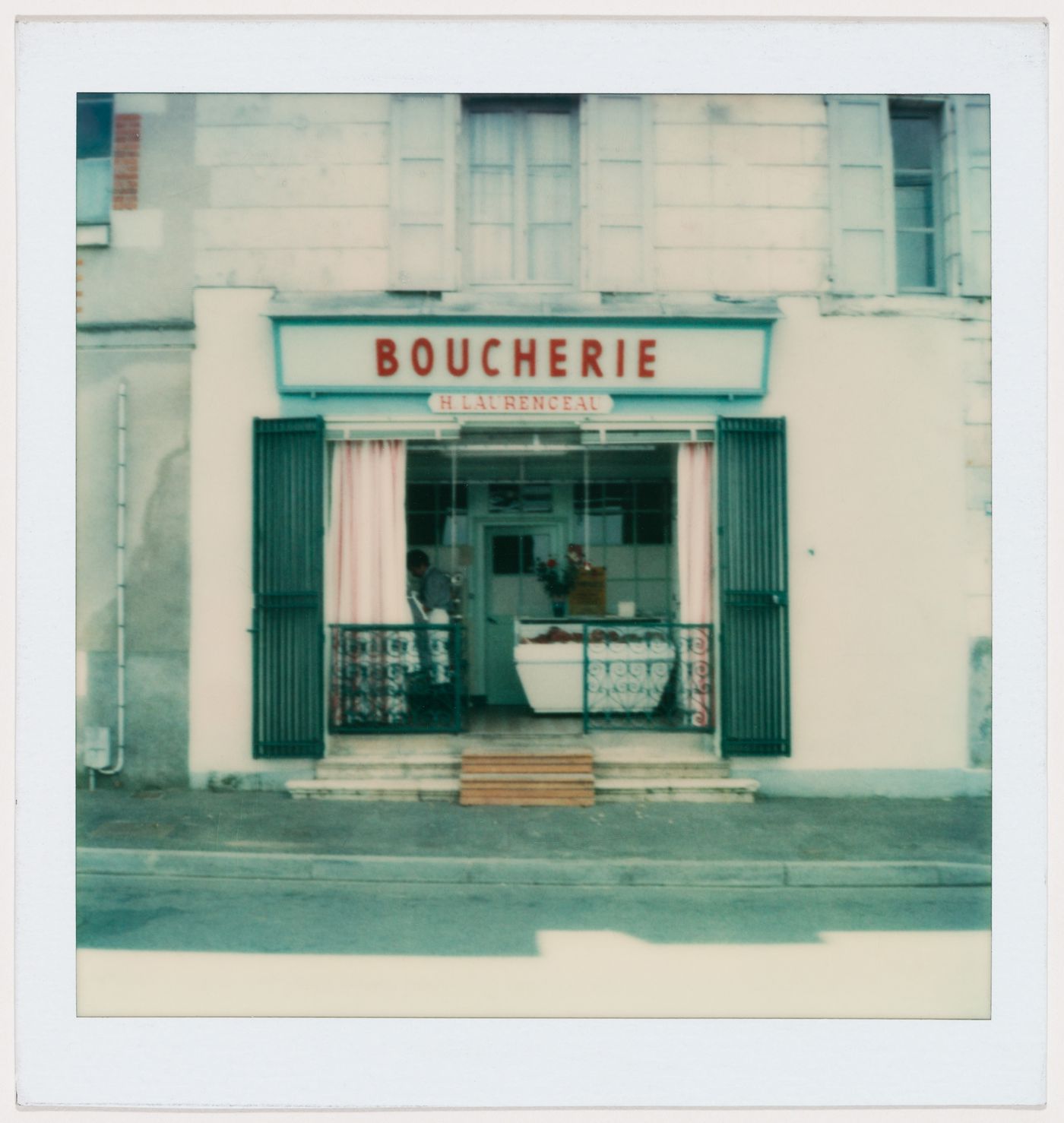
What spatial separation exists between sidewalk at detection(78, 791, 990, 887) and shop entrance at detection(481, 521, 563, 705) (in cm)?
276

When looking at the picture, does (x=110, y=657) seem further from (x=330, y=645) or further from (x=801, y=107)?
(x=801, y=107)

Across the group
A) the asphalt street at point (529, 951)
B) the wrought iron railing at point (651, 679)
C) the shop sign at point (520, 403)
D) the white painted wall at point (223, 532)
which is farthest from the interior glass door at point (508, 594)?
the asphalt street at point (529, 951)

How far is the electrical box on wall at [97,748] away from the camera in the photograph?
25.5ft

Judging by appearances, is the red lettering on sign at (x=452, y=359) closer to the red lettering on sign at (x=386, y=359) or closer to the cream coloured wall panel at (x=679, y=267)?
the red lettering on sign at (x=386, y=359)

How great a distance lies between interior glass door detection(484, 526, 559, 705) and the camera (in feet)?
33.4

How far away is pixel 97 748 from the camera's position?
7.79 metres

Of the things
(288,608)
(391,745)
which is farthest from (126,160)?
(391,745)

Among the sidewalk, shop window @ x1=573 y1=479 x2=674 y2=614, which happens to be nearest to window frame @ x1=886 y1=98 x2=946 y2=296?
shop window @ x1=573 y1=479 x2=674 y2=614

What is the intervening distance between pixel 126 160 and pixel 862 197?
587 centimetres

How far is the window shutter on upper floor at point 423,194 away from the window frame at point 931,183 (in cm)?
364

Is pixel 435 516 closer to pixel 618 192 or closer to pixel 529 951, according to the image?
pixel 618 192

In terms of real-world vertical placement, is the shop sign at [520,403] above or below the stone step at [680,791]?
above
